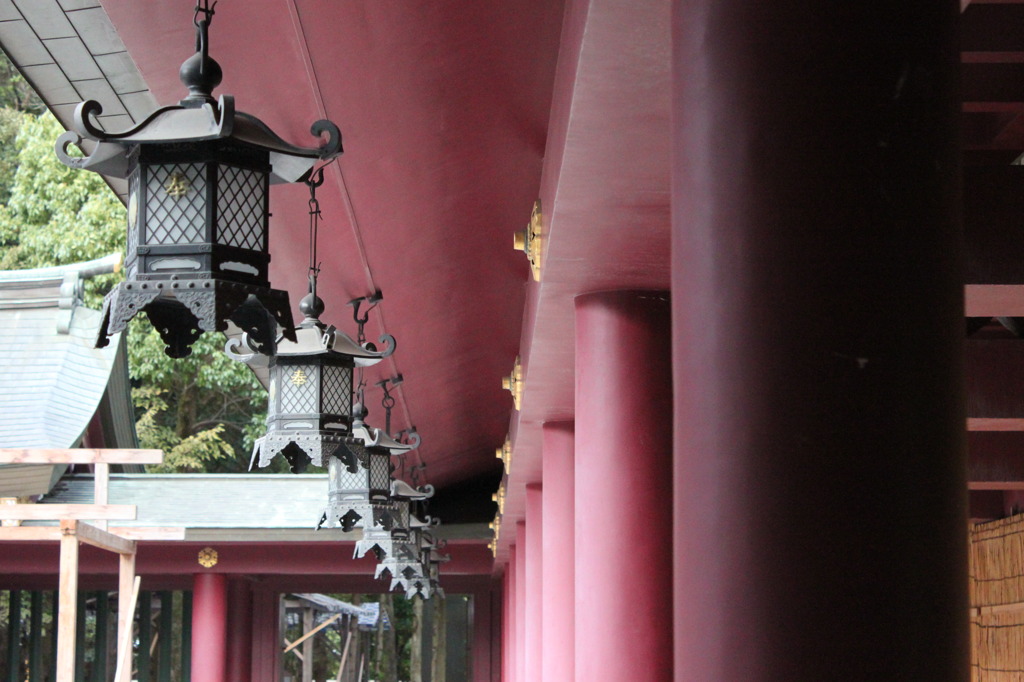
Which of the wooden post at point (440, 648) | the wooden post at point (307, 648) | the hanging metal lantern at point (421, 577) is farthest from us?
the wooden post at point (307, 648)

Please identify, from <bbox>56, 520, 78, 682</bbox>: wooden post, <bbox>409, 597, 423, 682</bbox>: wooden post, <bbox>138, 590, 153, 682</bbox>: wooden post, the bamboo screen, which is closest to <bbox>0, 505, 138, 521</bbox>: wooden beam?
<bbox>56, 520, 78, 682</bbox>: wooden post

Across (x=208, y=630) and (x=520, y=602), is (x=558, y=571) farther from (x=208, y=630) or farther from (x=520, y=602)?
(x=208, y=630)

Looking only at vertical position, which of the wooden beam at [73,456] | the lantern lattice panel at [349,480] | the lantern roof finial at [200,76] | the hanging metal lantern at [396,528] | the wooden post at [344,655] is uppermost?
the lantern roof finial at [200,76]

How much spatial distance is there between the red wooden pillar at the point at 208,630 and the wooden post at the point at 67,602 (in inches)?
170

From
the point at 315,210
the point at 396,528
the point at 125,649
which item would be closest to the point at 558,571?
the point at 396,528

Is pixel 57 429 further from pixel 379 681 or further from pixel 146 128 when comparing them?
pixel 379 681

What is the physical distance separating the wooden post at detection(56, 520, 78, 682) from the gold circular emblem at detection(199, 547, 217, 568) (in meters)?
4.29

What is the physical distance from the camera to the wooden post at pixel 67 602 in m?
9.76

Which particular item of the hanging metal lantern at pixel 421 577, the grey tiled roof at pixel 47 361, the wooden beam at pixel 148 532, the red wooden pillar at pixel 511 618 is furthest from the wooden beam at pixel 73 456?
the red wooden pillar at pixel 511 618

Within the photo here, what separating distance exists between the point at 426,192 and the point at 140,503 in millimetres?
10444

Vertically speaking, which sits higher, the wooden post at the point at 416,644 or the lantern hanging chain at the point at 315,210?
the lantern hanging chain at the point at 315,210

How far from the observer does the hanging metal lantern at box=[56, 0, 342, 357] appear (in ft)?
8.35

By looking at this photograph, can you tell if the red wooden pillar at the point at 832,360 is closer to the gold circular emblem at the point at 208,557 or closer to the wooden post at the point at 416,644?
the gold circular emblem at the point at 208,557

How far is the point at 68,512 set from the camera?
10344mm
